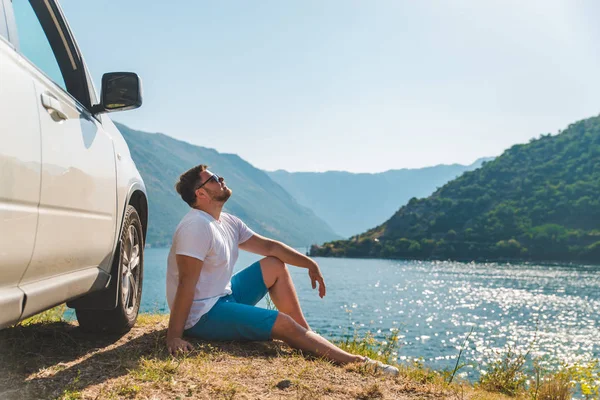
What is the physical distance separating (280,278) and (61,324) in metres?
1.91

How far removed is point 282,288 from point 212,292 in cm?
68

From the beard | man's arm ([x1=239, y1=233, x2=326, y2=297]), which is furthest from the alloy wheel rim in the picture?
man's arm ([x1=239, y1=233, x2=326, y2=297])

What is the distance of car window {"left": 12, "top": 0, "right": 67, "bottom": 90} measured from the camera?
2576 millimetres

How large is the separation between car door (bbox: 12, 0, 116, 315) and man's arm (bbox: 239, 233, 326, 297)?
4.84 feet

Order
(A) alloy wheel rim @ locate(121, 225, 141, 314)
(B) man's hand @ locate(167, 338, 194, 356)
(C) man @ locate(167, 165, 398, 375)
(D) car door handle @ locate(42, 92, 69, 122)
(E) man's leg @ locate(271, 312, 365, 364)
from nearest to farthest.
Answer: (D) car door handle @ locate(42, 92, 69, 122), (B) man's hand @ locate(167, 338, 194, 356), (C) man @ locate(167, 165, 398, 375), (A) alloy wheel rim @ locate(121, 225, 141, 314), (E) man's leg @ locate(271, 312, 365, 364)

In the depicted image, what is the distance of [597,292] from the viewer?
173 ft

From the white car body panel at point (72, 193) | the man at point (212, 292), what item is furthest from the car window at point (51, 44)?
the man at point (212, 292)

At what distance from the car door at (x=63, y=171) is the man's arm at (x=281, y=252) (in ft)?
4.84

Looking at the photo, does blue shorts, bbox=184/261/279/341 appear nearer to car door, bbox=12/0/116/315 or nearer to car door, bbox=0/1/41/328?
car door, bbox=12/0/116/315

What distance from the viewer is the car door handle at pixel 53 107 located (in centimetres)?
234

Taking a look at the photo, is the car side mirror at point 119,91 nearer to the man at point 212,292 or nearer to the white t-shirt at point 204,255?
the man at point 212,292

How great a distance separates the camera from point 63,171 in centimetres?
244

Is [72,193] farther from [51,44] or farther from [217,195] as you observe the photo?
[217,195]

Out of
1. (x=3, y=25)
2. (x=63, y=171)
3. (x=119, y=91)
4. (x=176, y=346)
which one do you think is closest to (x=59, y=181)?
(x=63, y=171)
